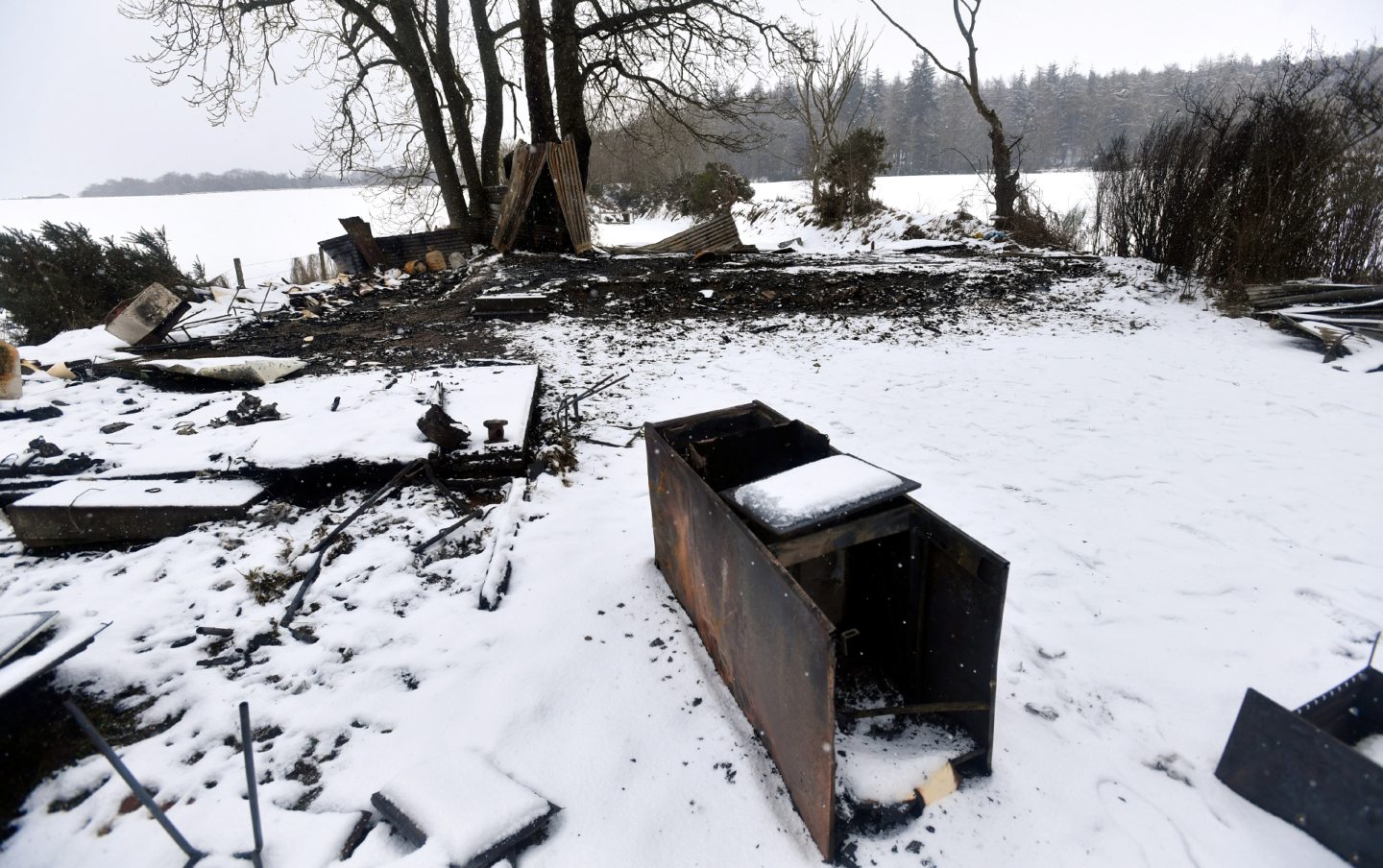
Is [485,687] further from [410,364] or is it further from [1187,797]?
[410,364]

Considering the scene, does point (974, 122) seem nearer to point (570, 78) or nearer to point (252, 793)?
point (570, 78)

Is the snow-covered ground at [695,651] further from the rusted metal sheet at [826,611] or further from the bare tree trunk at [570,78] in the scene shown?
the bare tree trunk at [570,78]

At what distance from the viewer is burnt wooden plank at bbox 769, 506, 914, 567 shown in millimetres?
1625

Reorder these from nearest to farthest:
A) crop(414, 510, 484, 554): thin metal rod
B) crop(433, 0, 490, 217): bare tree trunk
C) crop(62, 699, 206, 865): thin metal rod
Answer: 1. crop(62, 699, 206, 865): thin metal rod
2. crop(414, 510, 484, 554): thin metal rod
3. crop(433, 0, 490, 217): bare tree trunk

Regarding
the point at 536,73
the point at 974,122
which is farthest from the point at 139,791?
the point at 974,122

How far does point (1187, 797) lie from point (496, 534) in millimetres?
2622

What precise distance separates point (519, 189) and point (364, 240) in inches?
117

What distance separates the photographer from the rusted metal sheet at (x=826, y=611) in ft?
4.71

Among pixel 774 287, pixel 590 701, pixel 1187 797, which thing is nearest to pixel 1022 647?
pixel 1187 797

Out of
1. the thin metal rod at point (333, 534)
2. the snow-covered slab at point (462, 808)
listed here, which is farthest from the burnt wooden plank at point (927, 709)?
the thin metal rod at point (333, 534)

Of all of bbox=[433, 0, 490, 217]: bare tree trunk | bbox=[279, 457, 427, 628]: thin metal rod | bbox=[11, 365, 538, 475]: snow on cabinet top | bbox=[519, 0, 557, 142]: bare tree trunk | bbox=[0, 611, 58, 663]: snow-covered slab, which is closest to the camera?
bbox=[0, 611, 58, 663]: snow-covered slab

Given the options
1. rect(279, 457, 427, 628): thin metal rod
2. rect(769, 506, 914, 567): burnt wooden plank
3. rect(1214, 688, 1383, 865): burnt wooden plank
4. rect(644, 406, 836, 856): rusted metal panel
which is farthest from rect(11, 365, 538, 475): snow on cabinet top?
rect(1214, 688, 1383, 865): burnt wooden plank

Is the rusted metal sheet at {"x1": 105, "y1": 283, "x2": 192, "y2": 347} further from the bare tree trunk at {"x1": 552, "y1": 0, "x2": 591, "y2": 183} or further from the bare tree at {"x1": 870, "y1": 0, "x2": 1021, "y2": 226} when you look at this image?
the bare tree at {"x1": 870, "y1": 0, "x2": 1021, "y2": 226}

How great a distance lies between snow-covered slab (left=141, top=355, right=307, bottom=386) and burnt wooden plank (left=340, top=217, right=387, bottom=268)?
6.70 metres
